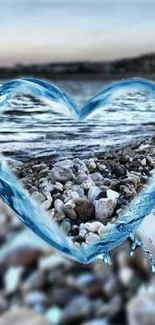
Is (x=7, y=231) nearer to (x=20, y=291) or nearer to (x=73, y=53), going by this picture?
(x=20, y=291)

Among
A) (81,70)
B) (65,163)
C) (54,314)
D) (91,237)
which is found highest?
(81,70)

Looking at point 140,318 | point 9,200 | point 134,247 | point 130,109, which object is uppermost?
point 130,109

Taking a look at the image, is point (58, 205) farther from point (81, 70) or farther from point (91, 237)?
point (81, 70)

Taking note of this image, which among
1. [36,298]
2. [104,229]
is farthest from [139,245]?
[36,298]

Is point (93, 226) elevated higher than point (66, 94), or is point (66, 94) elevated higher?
point (66, 94)

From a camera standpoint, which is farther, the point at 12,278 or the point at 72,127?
the point at 12,278

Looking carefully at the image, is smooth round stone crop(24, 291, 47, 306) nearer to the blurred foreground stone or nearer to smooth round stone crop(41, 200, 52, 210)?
the blurred foreground stone

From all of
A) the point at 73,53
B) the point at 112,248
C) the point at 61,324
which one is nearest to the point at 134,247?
the point at 112,248

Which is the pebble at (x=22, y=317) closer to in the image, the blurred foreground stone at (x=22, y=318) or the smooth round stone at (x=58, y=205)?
the blurred foreground stone at (x=22, y=318)
